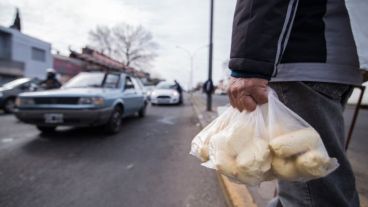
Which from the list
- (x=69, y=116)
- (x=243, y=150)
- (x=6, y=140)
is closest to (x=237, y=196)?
(x=243, y=150)

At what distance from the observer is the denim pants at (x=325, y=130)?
1.20 m

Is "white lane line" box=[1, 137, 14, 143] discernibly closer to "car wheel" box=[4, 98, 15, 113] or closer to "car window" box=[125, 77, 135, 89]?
"car window" box=[125, 77, 135, 89]

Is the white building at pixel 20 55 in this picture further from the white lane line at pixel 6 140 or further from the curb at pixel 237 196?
the curb at pixel 237 196

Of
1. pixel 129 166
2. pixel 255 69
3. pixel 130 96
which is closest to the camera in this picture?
pixel 255 69

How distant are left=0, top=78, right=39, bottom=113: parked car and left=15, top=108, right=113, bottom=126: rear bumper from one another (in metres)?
5.44

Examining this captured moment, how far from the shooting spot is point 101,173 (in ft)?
11.4

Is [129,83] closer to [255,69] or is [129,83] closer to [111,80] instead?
[111,80]

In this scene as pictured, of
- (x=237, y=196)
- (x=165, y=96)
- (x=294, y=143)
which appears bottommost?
(x=237, y=196)

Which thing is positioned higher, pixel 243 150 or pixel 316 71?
pixel 316 71

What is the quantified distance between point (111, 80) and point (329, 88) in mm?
5876

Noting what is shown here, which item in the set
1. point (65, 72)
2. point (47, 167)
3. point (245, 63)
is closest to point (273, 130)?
point (245, 63)

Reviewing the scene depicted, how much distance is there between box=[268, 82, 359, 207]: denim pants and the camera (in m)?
1.20

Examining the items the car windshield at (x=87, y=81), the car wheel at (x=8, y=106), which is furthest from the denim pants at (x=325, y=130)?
the car wheel at (x=8, y=106)

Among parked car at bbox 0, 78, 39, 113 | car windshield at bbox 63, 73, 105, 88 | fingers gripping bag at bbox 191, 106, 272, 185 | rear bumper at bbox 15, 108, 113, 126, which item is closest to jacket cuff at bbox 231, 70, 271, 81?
fingers gripping bag at bbox 191, 106, 272, 185
